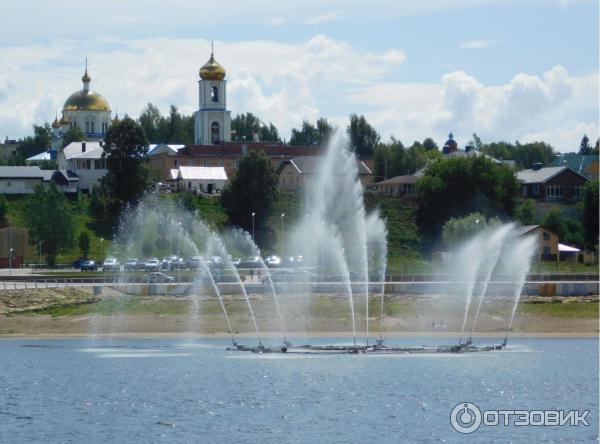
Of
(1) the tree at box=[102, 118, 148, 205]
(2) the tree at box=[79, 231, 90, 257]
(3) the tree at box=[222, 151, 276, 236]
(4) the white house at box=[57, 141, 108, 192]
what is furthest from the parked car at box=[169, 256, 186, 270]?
(4) the white house at box=[57, 141, 108, 192]

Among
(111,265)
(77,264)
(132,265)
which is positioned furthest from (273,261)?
(77,264)

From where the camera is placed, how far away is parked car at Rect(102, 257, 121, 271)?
126062mm

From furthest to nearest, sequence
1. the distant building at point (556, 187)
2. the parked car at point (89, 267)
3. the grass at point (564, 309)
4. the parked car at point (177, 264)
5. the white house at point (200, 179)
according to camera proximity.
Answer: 1. the white house at point (200, 179)
2. the distant building at point (556, 187)
3. the parked car at point (177, 264)
4. the parked car at point (89, 267)
5. the grass at point (564, 309)

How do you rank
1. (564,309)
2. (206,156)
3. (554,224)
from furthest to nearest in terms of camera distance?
(206,156) < (554,224) < (564,309)

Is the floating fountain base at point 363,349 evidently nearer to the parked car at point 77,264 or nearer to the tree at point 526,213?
the parked car at point 77,264

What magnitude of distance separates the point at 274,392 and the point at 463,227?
6937 cm

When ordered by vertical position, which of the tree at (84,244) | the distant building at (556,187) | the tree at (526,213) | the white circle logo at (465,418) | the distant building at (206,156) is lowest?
the white circle logo at (465,418)

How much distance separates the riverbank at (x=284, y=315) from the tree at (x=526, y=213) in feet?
169

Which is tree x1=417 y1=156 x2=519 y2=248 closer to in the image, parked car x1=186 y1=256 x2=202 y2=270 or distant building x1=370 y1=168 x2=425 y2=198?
distant building x1=370 y1=168 x2=425 y2=198

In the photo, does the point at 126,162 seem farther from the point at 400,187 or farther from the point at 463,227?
the point at 400,187

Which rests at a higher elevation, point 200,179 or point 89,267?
point 200,179

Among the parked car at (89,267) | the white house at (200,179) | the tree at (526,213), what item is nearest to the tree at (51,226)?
the parked car at (89,267)

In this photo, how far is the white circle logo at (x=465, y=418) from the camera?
184 ft

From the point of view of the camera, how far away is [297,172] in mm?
177625
